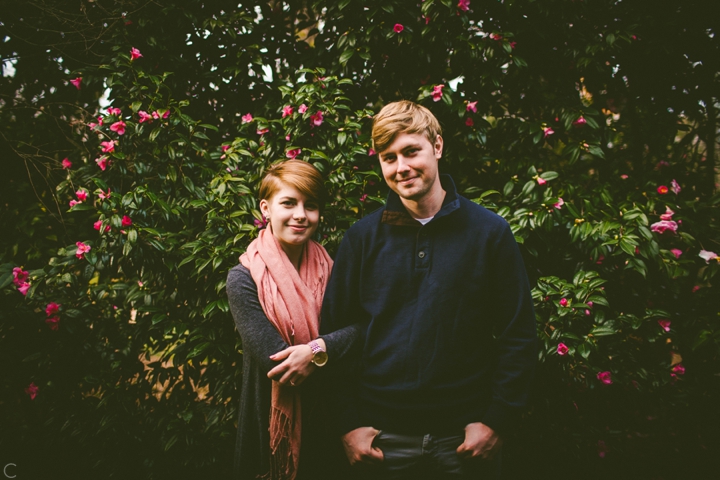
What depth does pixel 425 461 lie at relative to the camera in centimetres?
144

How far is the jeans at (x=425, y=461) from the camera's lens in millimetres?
1431

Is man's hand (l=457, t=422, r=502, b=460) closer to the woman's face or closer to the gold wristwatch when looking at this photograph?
the gold wristwatch

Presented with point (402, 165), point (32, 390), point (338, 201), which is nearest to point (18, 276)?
point (32, 390)

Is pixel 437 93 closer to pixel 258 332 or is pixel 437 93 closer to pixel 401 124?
pixel 401 124

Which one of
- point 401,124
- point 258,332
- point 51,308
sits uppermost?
point 401,124

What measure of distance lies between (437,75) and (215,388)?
7.01 ft

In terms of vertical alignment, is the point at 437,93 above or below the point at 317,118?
above

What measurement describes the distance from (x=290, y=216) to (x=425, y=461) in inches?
39.0

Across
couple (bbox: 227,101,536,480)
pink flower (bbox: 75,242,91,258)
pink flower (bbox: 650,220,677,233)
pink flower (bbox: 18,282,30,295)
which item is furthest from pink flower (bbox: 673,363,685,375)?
pink flower (bbox: 18,282,30,295)

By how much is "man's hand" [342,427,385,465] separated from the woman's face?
2.36 ft

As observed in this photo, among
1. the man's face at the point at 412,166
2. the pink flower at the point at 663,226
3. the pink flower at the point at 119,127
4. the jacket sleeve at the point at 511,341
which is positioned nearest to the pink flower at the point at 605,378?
the pink flower at the point at 663,226

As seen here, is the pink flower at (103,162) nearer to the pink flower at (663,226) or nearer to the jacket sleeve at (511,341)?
the jacket sleeve at (511,341)

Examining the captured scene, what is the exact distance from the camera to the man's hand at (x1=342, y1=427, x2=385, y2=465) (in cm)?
→ 145

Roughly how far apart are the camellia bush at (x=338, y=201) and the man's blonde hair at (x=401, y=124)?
0.52 meters
